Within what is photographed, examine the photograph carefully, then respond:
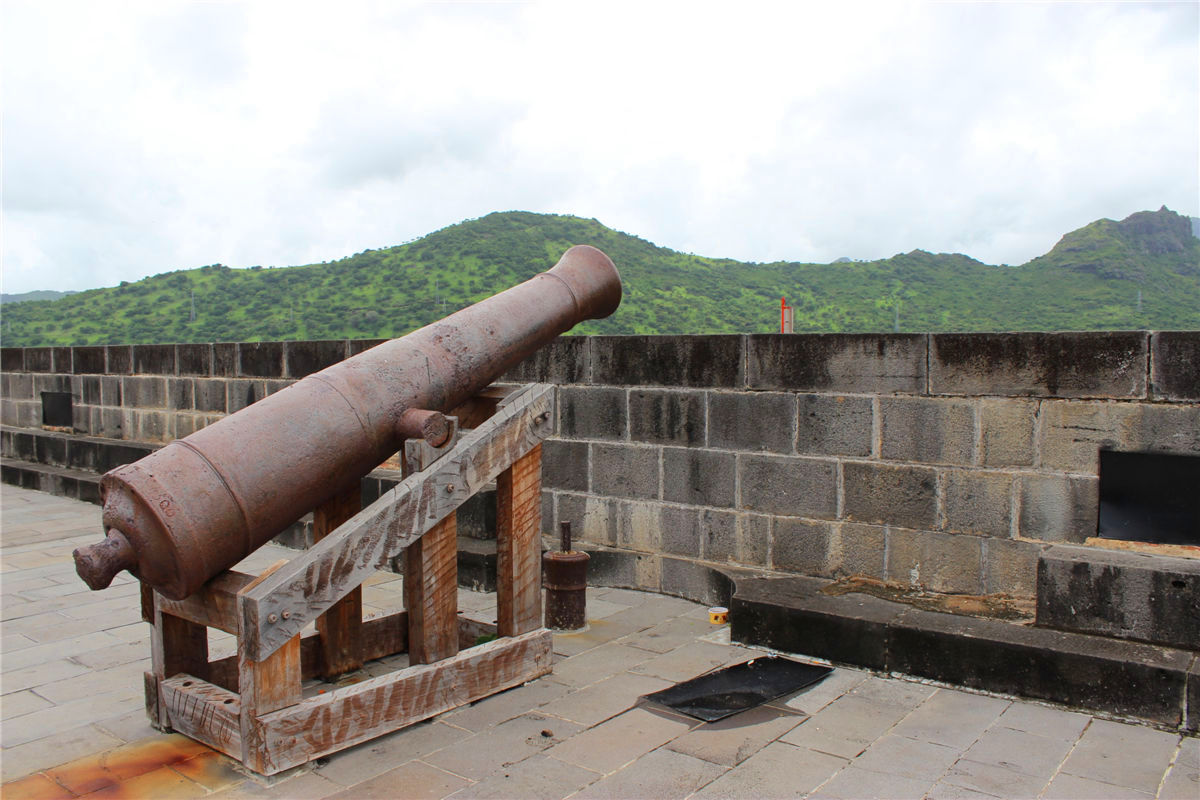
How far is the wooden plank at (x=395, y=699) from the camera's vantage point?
2.96 metres

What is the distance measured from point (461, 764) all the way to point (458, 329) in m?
Result: 1.69

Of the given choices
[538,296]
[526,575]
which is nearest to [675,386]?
[538,296]

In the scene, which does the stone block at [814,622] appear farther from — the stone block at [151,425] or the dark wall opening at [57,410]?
the dark wall opening at [57,410]

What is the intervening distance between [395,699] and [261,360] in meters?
5.57

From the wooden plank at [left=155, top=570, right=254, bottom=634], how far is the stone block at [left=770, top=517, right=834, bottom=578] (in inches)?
115

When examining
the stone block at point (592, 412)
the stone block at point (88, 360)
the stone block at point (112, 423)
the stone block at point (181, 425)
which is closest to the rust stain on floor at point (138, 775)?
the stone block at point (592, 412)

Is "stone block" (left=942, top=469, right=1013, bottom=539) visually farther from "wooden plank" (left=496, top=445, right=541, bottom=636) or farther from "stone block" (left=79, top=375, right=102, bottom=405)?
"stone block" (left=79, top=375, right=102, bottom=405)

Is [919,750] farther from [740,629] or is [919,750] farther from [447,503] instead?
[447,503]

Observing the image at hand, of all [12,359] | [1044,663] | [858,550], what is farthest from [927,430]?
[12,359]

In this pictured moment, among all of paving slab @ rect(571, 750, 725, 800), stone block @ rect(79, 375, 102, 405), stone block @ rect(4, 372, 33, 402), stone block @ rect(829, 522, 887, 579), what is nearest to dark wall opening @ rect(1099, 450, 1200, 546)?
stone block @ rect(829, 522, 887, 579)

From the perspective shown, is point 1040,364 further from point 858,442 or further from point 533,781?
point 533,781

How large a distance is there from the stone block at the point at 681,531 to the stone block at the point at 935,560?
1.17 m

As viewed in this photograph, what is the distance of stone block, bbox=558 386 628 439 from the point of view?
5.67 metres

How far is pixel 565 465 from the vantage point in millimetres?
5945
